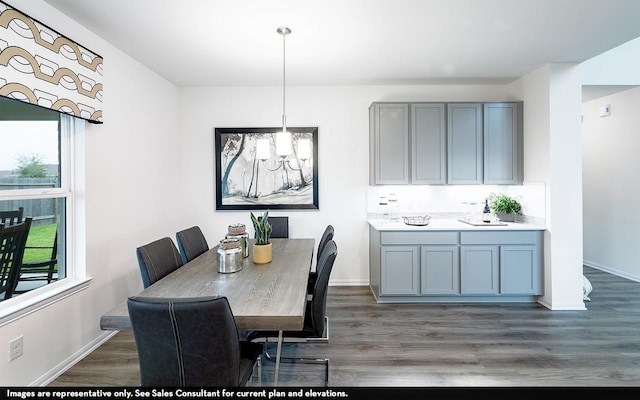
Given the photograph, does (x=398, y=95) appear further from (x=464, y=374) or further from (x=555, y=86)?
(x=464, y=374)

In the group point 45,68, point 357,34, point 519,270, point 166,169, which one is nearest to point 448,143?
point 519,270

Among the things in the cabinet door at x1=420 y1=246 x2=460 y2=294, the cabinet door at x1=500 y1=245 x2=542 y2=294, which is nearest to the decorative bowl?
the cabinet door at x1=420 y1=246 x2=460 y2=294

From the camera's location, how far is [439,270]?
3516 millimetres

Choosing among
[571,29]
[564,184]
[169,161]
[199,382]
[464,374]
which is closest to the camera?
[199,382]

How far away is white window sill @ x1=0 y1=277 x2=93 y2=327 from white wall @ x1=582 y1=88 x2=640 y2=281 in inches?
243

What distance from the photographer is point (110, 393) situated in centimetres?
47

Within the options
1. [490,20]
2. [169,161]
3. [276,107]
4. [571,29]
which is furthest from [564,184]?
[169,161]

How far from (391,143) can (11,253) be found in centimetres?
345

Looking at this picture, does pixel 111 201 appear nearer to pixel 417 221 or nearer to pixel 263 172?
pixel 263 172

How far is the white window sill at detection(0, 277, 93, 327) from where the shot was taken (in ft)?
6.44

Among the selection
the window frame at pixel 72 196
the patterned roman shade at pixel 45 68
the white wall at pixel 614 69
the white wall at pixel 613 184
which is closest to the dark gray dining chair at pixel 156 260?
the window frame at pixel 72 196

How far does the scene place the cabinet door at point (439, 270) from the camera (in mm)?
3508

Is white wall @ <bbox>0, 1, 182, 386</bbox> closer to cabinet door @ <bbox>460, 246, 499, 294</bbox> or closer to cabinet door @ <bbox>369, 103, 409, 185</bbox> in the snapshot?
cabinet door @ <bbox>369, 103, 409, 185</bbox>

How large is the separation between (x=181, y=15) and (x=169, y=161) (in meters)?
1.94
